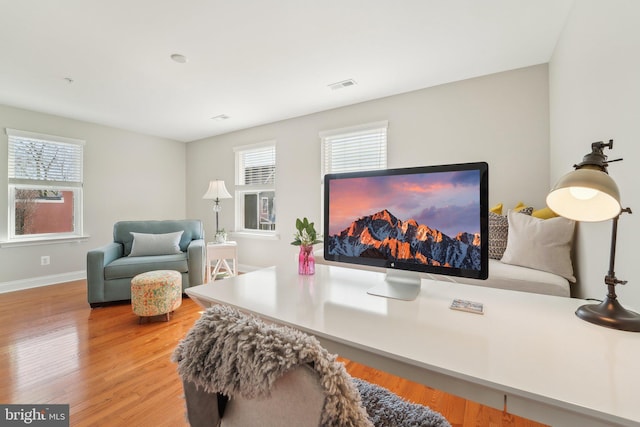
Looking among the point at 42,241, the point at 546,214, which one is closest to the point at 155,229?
the point at 42,241

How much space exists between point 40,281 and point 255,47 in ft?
13.7

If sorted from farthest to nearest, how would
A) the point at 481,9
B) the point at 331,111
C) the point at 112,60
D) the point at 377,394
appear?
1. the point at 331,111
2. the point at 112,60
3. the point at 481,9
4. the point at 377,394

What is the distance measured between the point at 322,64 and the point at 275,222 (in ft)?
7.71

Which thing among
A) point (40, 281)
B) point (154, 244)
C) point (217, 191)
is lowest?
point (40, 281)

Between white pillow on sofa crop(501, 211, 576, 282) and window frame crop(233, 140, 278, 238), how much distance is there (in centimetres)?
296

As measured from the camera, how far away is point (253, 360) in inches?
18.3

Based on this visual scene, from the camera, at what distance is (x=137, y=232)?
11.4 ft

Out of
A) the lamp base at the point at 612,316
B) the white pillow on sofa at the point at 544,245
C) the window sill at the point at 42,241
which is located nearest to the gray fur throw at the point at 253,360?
the lamp base at the point at 612,316

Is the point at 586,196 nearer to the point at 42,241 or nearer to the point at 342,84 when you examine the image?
the point at 342,84

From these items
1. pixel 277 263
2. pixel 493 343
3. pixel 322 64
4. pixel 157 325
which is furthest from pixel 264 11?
pixel 277 263

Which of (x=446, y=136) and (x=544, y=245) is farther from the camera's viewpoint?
(x=446, y=136)

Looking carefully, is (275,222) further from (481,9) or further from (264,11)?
(481,9)

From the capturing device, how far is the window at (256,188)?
4.11 m

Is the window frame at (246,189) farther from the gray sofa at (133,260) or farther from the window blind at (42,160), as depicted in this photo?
the window blind at (42,160)
